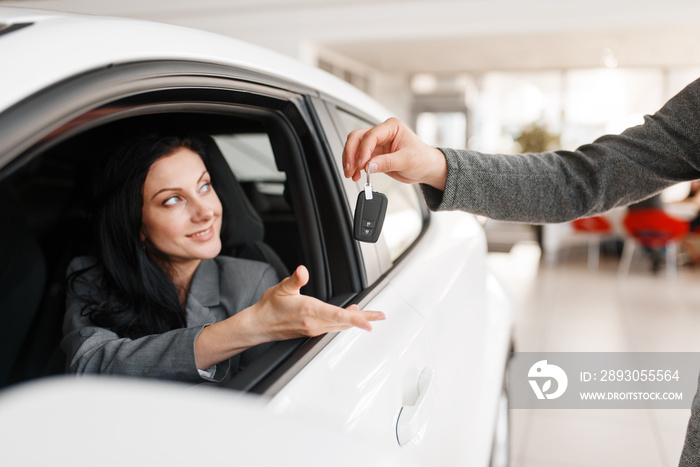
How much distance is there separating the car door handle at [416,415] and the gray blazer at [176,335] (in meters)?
0.34

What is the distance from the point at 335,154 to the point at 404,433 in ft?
1.97

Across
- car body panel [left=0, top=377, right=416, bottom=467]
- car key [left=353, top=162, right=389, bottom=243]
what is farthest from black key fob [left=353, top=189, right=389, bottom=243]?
car body panel [left=0, top=377, right=416, bottom=467]

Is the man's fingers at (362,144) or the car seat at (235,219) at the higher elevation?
the man's fingers at (362,144)

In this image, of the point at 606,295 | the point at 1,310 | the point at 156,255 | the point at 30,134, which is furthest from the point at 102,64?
the point at 606,295

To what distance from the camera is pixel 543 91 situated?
481 inches

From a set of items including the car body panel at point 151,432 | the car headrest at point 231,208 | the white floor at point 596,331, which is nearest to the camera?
the car body panel at point 151,432

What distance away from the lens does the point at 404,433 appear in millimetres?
964

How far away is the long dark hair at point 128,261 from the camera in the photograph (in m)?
1.25

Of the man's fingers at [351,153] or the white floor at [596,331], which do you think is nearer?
the man's fingers at [351,153]

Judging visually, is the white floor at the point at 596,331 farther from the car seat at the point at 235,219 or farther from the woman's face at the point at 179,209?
the woman's face at the point at 179,209

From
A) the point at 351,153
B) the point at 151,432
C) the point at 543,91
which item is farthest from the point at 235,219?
the point at 543,91

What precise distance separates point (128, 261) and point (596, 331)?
3943 millimetres

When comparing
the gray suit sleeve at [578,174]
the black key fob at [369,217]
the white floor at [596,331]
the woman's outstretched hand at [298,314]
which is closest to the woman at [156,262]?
the woman's outstretched hand at [298,314]

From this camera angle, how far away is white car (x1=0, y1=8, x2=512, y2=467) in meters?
0.44
